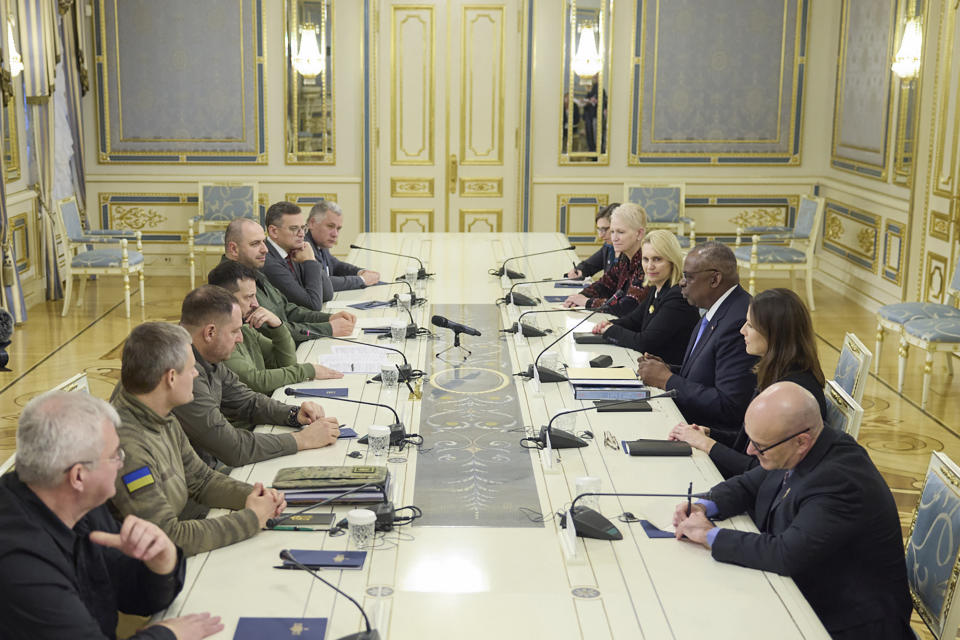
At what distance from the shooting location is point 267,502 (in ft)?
9.01

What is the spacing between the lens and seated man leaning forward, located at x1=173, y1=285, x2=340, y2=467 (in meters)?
3.17

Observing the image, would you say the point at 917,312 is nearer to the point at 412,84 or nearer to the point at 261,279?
the point at 261,279

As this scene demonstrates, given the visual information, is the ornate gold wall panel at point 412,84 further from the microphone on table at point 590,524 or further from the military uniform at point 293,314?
the microphone on table at point 590,524

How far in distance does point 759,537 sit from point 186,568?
1.35 meters

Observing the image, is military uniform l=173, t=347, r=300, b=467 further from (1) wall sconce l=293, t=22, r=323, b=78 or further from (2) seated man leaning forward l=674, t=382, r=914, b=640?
(1) wall sconce l=293, t=22, r=323, b=78

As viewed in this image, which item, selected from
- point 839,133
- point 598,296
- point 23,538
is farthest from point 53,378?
point 839,133

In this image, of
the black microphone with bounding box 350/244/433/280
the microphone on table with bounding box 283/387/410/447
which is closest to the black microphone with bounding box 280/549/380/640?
the microphone on table with bounding box 283/387/410/447

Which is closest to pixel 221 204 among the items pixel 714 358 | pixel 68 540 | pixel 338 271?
pixel 338 271

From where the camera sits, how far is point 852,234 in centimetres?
882

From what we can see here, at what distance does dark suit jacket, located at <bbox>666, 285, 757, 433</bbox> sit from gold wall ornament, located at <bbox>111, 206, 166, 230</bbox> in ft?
22.1

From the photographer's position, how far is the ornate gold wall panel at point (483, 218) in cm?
974

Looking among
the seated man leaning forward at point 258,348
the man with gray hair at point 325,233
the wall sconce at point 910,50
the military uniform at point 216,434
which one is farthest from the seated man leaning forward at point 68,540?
the wall sconce at point 910,50

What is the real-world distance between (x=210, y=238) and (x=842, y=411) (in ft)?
21.7

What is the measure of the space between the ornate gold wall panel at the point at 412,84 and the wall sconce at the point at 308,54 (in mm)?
652
